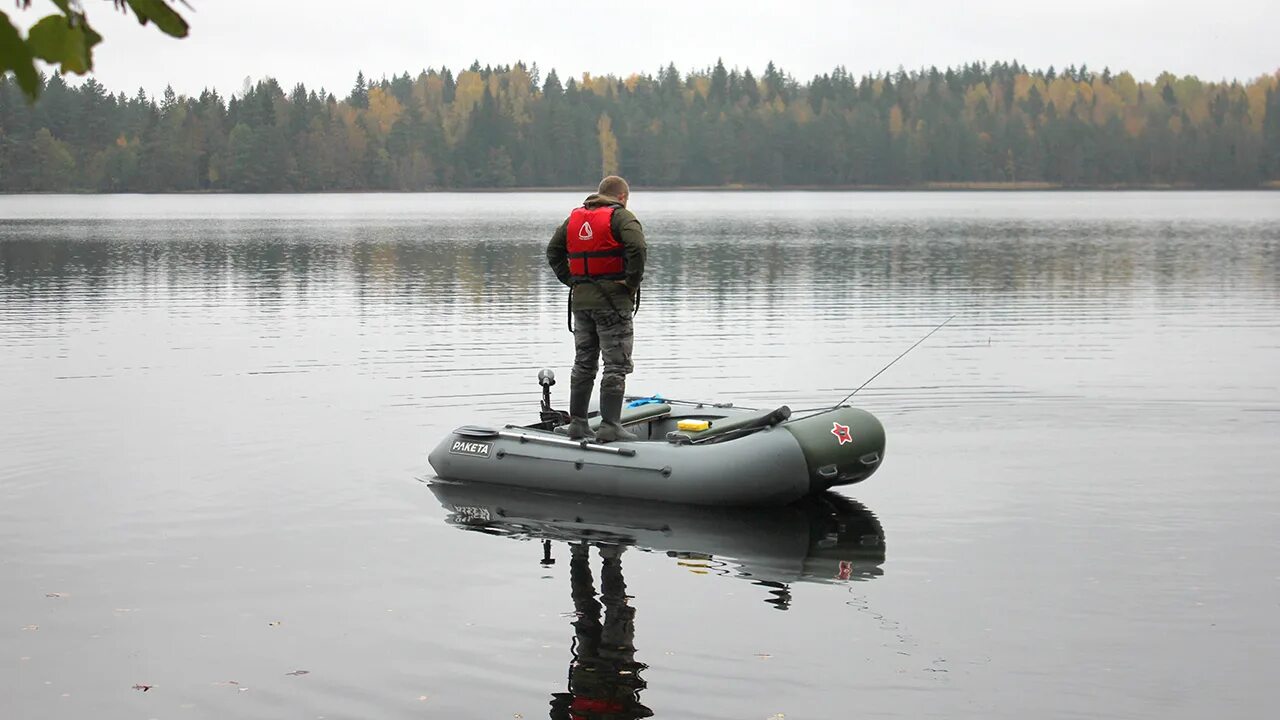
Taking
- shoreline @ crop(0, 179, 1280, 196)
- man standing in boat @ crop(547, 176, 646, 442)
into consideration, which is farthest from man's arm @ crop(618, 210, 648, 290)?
shoreline @ crop(0, 179, 1280, 196)

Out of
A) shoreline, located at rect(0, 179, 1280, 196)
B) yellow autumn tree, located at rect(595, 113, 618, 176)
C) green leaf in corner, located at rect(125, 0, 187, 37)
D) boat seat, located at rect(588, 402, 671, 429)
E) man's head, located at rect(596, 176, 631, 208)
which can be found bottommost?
boat seat, located at rect(588, 402, 671, 429)

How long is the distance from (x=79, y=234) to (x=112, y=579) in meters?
52.3

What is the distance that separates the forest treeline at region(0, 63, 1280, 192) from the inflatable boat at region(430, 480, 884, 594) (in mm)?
130880

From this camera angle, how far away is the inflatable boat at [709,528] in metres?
9.41

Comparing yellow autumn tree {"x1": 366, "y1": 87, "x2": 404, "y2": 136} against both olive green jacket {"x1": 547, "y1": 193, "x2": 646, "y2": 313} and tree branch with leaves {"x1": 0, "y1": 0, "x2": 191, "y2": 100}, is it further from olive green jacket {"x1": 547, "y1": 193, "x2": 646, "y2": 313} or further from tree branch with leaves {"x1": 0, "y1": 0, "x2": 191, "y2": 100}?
tree branch with leaves {"x1": 0, "y1": 0, "x2": 191, "y2": 100}

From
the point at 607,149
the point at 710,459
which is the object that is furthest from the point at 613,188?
the point at 607,149

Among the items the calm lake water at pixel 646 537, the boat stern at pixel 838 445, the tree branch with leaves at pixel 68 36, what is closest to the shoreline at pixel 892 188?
the calm lake water at pixel 646 537

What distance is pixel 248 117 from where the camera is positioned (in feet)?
490

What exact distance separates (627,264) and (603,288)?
0.28m

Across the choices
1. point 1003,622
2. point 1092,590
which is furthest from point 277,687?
point 1092,590

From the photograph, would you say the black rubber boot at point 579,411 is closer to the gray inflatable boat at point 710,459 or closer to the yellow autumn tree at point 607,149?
the gray inflatable boat at point 710,459

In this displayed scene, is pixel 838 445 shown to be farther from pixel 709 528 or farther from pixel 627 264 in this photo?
pixel 627 264

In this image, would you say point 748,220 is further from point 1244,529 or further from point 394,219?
point 1244,529

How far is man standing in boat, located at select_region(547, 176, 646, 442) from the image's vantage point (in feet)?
35.7
